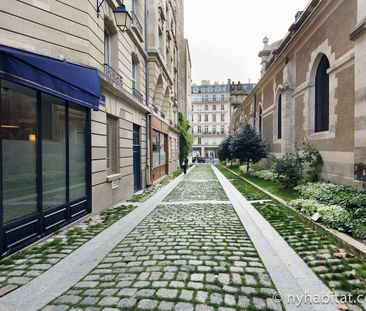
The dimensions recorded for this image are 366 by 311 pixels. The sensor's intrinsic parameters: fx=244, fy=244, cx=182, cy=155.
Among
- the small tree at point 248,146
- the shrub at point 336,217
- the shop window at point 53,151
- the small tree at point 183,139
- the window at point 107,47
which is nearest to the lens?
the shrub at point 336,217

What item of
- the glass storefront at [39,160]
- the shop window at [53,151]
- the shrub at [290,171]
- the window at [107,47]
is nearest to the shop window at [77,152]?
the glass storefront at [39,160]

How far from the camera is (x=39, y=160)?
494cm

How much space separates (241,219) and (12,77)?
221 inches

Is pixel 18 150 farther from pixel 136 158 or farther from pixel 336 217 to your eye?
pixel 136 158

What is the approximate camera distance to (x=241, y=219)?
6.27 meters

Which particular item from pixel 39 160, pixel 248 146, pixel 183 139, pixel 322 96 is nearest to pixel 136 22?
pixel 39 160

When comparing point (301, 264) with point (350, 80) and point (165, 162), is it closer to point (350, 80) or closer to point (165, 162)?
point (350, 80)

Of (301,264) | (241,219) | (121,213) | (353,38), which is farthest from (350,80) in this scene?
(121,213)

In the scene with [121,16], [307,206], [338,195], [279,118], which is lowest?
[307,206]

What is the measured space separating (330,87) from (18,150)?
10617 mm

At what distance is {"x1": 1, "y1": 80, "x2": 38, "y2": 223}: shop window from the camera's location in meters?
4.26

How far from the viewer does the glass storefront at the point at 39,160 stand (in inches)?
170

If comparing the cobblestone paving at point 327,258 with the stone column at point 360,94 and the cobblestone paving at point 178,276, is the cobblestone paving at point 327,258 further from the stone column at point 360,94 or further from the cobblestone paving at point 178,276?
the stone column at point 360,94

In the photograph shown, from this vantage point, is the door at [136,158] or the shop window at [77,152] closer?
the shop window at [77,152]
